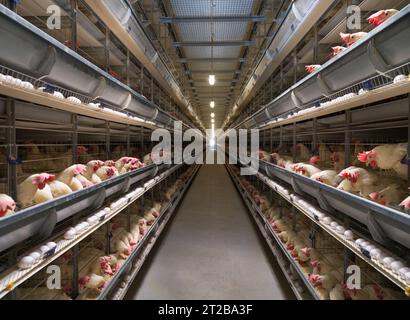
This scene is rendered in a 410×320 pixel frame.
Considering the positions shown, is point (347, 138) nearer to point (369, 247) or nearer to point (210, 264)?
point (369, 247)

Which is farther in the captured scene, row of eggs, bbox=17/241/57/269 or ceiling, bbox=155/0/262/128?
Answer: ceiling, bbox=155/0/262/128

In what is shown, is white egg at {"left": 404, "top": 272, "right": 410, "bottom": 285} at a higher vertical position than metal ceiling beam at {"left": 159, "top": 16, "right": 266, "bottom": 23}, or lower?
lower

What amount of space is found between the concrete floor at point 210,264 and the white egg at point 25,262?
1.53 m

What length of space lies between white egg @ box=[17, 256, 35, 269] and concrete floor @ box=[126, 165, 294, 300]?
5.03ft

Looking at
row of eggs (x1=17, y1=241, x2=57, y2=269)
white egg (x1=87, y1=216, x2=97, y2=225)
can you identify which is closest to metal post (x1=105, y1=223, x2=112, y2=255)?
white egg (x1=87, y1=216, x2=97, y2=225)

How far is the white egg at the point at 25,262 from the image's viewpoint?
1137mm

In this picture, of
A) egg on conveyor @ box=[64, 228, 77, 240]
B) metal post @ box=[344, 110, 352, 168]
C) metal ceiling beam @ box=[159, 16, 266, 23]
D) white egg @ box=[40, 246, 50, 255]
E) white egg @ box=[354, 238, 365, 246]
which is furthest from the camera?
metal ceiling beam @ box=[159, 16, 266, 23]

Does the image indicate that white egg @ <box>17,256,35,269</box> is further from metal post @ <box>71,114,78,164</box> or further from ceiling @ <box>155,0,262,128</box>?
ceiling @ <box>155,0,262,128</box>

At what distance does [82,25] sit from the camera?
2162mm

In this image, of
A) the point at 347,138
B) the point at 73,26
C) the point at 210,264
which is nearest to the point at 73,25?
the point at 73,26

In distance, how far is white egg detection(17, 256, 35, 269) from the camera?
1137mm

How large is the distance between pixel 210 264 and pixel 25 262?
89.7 inches

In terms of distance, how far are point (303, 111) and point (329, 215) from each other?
871mm
